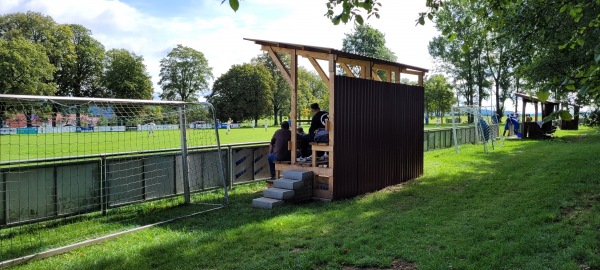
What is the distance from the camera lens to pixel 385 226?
6805mm

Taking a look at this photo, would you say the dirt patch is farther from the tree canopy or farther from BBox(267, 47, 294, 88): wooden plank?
the tree canopy

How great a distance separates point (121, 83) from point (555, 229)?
61.2 metres

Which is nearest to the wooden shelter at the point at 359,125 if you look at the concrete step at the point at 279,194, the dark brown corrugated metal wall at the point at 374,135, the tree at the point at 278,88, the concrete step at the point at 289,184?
the dark brown corrugated metal wall at the point at 374,135

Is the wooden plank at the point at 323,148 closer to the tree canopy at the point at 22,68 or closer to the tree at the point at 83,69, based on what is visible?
the tree canopy at the point at 22,68

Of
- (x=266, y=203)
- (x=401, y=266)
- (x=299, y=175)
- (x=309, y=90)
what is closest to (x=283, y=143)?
(x=299, y=175)

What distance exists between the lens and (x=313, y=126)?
34.6 feet

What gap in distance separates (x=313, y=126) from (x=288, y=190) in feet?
6.73

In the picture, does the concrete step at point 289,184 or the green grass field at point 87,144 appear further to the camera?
the green grass field at point 87,144

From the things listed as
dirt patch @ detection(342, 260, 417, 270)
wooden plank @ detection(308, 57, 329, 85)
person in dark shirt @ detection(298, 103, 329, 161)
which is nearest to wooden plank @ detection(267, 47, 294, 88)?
wooden plank @ detection(308, 57, 329, 85)

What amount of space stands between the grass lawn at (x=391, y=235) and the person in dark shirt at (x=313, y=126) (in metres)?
2.01

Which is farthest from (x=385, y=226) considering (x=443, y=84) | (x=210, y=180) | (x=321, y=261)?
(x=443, y=84)

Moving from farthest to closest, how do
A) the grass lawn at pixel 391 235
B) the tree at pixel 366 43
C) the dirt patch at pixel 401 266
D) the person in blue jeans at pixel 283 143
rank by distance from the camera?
1. the tree at pixel 366 43
2. the person in blue jeans at pixel 283 143
3. the grass lawn at pixel 391 235
4. the dirt patch at pixel 401 266

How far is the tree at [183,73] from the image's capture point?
71250 mm

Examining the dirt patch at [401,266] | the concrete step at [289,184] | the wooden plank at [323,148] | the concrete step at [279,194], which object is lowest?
the dirt patch at [401,266]
